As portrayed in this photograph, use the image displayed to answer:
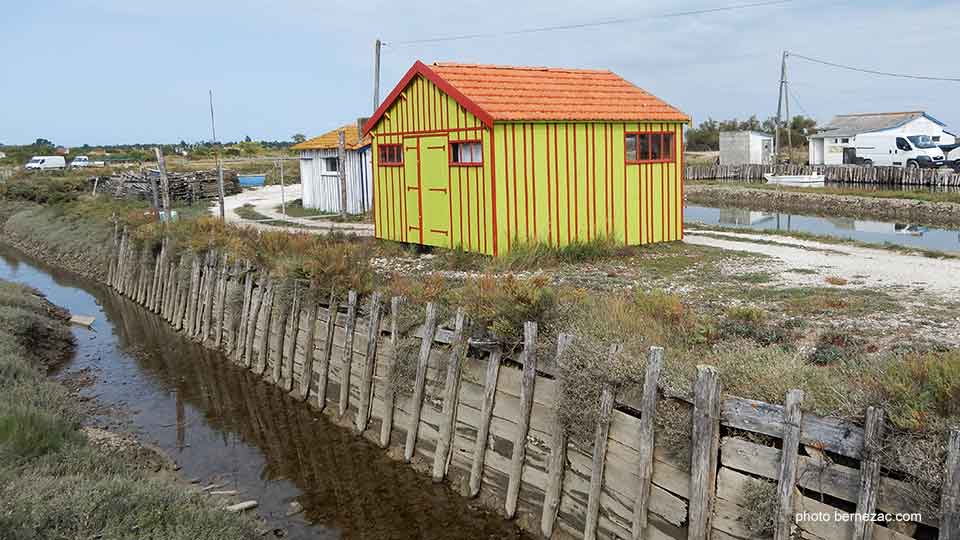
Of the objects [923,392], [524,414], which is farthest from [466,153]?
[923,392]

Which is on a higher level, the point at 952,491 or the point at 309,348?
the point at 952,491

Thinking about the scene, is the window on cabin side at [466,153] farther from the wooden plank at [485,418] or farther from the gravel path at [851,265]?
the wooden plank at [485,418]

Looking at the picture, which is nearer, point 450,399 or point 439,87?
point 450,399

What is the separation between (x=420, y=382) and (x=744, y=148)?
185 ft

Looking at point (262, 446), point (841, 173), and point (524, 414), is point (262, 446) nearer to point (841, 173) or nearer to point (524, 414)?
point (524, 414)

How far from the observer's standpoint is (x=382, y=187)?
22531mm

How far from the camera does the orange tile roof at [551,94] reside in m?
18.6

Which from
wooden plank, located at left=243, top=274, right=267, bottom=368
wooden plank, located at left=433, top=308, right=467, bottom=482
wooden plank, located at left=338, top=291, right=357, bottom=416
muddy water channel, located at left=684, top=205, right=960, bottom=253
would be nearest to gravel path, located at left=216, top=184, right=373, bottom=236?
wooden plank, located at left=243, top=274, right=267, bottom=368

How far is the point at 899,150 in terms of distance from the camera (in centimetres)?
5450

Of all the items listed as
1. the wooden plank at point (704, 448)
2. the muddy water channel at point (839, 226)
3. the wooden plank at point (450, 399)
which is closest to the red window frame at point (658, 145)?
the muddy water channel at point (839, 226)

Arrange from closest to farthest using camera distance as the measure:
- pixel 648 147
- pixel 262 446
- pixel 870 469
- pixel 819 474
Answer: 1. pixel 870 469
2. pixel 819 474
3. pixel 262 446
4. pixel 648 147

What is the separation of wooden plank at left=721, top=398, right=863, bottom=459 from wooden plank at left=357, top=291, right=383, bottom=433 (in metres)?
6.09

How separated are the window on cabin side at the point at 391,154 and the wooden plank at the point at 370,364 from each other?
975 centimetres

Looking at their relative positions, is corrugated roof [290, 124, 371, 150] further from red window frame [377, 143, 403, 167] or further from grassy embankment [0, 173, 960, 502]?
grassy embankment [0, 173, 960, 502]
